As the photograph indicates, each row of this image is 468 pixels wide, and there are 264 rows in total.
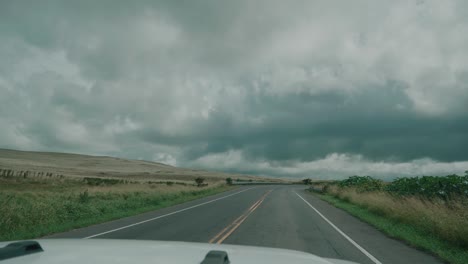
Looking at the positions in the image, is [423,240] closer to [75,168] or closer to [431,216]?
[431,216]

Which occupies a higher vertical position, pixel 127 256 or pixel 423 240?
pixel 127 256

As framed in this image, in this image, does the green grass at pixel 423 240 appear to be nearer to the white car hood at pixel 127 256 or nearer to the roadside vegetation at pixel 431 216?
the roadside vegetation at pixel 431 216

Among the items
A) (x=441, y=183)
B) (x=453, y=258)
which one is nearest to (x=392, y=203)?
(x=441, y=183)

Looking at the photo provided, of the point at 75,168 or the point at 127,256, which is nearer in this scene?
the point at 127,256

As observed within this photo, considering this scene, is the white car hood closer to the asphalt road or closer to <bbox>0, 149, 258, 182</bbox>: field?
the asphalt road

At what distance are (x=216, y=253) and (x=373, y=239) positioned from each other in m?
11.1

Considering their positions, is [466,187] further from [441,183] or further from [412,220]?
[412,220]

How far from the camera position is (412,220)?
15508 mm

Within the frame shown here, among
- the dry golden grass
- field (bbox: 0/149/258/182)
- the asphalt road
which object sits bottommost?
the asphalt road

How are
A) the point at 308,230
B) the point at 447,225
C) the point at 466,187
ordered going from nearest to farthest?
the point at 447,225 → the point at 308,230 → the point at 466,187

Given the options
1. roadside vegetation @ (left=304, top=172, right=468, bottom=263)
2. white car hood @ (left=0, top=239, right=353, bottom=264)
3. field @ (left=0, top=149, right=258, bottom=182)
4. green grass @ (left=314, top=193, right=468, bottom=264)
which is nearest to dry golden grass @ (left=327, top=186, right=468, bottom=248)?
roadside vegetation @ (left=304, top=172, right=468, bottom=263)

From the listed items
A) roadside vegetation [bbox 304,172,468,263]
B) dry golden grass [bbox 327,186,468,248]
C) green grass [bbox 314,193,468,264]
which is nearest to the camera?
green grass [bbox 314,193,468,264]

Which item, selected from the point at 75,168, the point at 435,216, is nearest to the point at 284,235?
the point at 435,216

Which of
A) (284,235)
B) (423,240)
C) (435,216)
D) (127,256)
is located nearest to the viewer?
(127,256)
